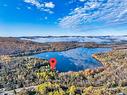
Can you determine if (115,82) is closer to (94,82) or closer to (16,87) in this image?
(94,82)

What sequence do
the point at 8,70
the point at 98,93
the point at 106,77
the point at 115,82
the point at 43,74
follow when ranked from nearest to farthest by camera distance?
the point at 98,93 < the point at 115,82 < the point at 106,77 < the point at 43,74 < the point at 8,70

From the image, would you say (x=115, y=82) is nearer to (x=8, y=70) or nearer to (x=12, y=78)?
(x=12, y=78)

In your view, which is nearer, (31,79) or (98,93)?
(98,93)

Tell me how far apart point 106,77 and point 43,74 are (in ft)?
27.5

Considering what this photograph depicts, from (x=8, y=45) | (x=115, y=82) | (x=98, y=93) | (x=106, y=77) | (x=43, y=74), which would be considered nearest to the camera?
(x=98, y=93)

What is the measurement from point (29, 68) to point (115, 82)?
15.3m

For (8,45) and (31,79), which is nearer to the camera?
(31,79)

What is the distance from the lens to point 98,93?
28.4 metres

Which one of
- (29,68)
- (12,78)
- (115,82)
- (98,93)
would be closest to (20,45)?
(29,68)

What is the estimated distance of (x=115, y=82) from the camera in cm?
3512

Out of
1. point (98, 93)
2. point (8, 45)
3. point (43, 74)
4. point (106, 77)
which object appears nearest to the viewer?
point (98, 93)

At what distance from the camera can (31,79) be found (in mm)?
39500

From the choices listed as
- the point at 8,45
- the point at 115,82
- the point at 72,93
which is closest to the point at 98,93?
the point at 72,93

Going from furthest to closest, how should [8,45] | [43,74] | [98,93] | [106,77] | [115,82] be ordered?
[8,45], [43,74], [106,77], [115,82], [98,93]
